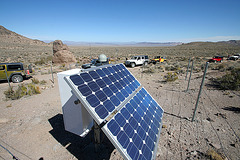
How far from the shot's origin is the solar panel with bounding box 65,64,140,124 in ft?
9.36

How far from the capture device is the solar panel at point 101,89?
9.36 ft

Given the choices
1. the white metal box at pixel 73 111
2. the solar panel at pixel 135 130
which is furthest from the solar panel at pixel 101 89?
the white metal box at pixel 73 111

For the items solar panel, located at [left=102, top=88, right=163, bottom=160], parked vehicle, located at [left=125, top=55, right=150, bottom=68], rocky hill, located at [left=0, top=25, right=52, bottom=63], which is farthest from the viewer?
rocky hill, located at [left=0, top=25, right=52, bottom=63]

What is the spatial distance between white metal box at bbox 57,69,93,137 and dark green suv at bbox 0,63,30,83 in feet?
39.5

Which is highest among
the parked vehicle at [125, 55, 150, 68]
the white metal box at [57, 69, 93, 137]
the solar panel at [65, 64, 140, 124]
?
the solar panel at [65, 64, 140, 124]

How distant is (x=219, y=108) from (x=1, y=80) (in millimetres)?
19638

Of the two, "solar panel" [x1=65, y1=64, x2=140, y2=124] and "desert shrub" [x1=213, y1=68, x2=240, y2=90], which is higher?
"solar panel" [x1=65, y1=64, x2=140, y2=124]

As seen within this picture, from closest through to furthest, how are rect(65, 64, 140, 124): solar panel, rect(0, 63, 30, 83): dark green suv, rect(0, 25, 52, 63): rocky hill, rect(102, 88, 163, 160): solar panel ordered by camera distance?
rect(102, 88, 163, 160): solar panel < rect(65, 64, 140, 124): solar panel < rect(0, 63, 30, 83): dark green suv < rect(0, 25, 52, 63): rocky hill

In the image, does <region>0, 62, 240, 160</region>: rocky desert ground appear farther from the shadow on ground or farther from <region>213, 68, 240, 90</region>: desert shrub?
<region>213, 68, 240, 90</region>: desert shrub

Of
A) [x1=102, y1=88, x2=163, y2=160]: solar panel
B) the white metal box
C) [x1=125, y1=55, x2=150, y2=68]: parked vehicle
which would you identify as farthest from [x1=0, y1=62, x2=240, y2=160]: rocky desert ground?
[x1=125, y1=55, x2=150, y2=68]: parked vehicle

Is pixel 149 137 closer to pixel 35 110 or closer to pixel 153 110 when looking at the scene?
pixel 153 110

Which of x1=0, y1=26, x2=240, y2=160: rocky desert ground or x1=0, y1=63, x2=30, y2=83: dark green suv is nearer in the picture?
x1=0, y1=26, x2=240, y2=160: rocky desert ground

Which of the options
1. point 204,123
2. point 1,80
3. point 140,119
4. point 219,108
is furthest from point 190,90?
point 1,80

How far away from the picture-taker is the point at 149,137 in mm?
3596
